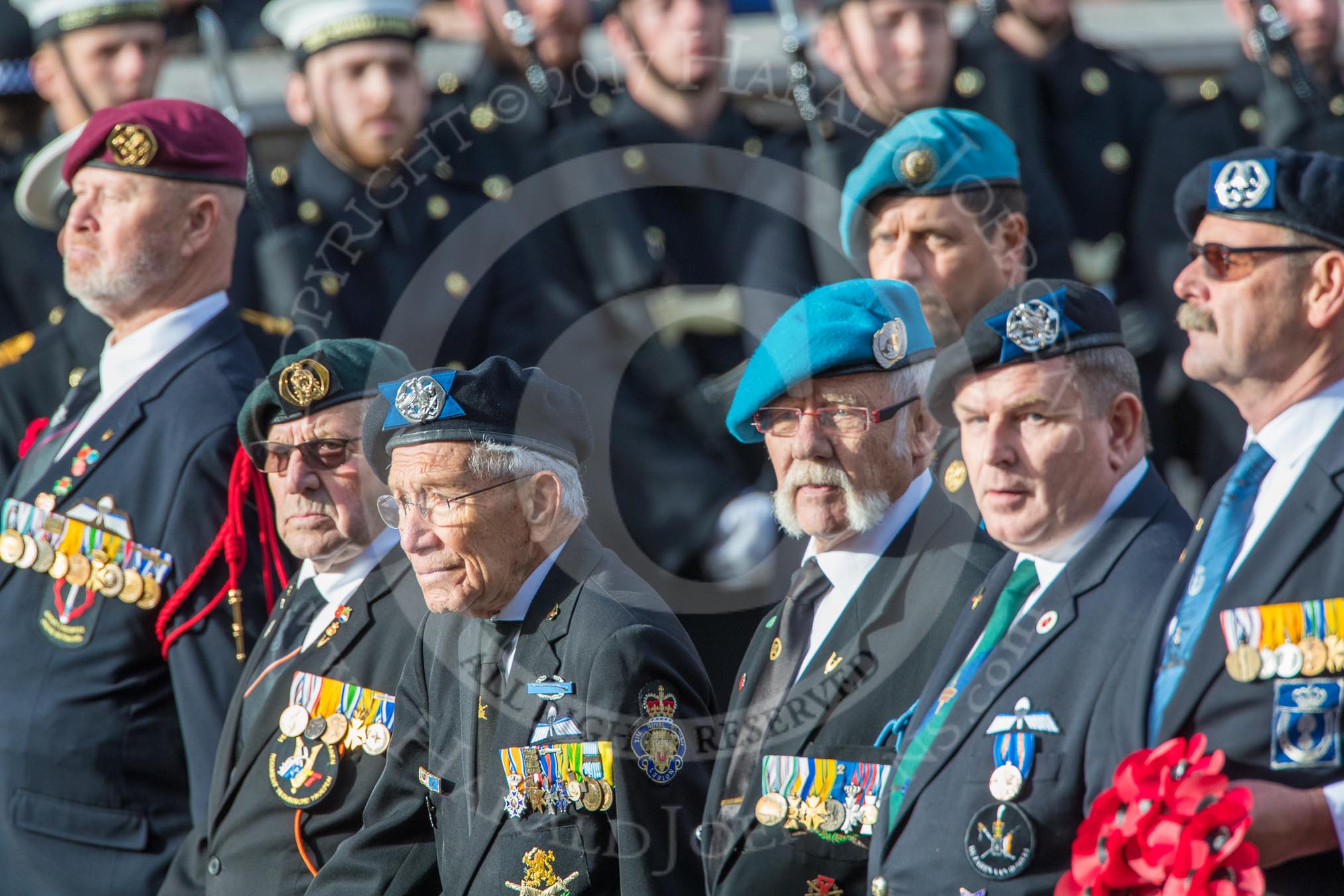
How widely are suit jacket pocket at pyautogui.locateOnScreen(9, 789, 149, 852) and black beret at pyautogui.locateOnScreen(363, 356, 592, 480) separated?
1411 millimetres

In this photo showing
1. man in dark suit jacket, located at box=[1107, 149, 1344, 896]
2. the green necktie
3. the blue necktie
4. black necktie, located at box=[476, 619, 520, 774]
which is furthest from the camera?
black necktie, located at box=[476, 619, 520, 774]

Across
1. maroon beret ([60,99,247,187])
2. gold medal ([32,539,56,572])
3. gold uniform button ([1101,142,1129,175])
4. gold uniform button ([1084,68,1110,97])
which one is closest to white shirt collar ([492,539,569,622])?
gold medal ([32,539,56,572])

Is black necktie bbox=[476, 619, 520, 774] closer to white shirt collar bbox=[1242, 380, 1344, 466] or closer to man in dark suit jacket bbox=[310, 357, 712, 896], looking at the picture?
man in dark suit jacket bbox=[310, 357, 712, 896]

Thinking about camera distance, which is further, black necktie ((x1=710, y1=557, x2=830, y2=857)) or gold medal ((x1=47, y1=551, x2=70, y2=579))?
gold medal ((x1=47, y1=551, x2=70, y2=579))

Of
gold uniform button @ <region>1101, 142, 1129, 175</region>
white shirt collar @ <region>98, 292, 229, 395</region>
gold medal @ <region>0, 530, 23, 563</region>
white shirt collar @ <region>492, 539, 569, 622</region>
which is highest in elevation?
gold uniform button @ <region>1101, 142, 1129, 175</region>

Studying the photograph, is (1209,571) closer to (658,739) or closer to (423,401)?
(658,739)

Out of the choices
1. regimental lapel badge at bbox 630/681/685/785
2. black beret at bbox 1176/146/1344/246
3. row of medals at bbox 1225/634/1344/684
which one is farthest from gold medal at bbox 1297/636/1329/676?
regimental lapel badge at bbox 630/681/685/785

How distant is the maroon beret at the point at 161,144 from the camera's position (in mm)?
5836

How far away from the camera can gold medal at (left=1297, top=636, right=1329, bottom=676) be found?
352cm

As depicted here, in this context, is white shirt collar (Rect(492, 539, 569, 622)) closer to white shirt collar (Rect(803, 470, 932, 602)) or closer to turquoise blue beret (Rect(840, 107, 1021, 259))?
white shirt collar (Rect(803, 470, 932, 602))

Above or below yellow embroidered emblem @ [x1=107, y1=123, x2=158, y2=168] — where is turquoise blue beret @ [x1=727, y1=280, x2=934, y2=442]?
below

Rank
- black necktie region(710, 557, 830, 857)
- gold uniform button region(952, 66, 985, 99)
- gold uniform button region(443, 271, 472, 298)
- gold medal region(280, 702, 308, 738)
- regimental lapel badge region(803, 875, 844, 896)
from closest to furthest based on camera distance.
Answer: regimental lapel badge region(803, 875, 844, 896) → black necktie region(710, 557, 830, 857) → gold medal region(280, 702, 308, 738) → gold uniform button region(443, 271, 472, 298) → gold uniform button region(952, 66, 985, 99)

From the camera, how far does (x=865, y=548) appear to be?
4.41 metres

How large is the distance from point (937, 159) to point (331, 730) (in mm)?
1981
